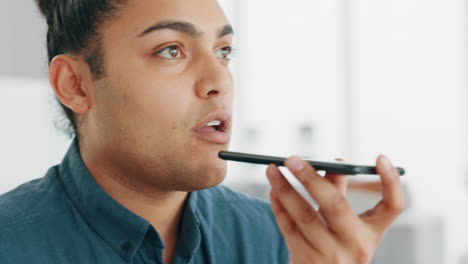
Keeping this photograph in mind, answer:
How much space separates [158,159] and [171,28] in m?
0.24

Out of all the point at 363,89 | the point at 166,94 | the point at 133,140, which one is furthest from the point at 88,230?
the point at 363,89

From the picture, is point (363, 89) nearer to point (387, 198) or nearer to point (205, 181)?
point (205, 181)

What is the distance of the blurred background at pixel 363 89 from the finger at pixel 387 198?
2.14 metres

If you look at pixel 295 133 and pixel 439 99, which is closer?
pixel 439 99

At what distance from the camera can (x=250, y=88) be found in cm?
531


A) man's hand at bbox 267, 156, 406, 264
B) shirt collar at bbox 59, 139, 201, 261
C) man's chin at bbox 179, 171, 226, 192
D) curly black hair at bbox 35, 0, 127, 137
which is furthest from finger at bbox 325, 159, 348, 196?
curly black hair at bbox 35, 0, 127, 137

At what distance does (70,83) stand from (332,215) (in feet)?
2.02

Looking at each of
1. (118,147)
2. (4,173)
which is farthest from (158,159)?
(4,173)

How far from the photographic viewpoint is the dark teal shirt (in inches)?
37.0

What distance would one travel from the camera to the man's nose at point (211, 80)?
97 cm

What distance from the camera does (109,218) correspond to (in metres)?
1.00

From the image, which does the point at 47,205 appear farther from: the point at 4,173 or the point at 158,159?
the point at 4,173

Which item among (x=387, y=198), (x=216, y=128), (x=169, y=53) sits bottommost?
(x=387, y=198)

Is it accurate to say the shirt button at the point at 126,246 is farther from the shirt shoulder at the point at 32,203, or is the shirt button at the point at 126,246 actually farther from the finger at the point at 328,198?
the finger at the point at 328,198
